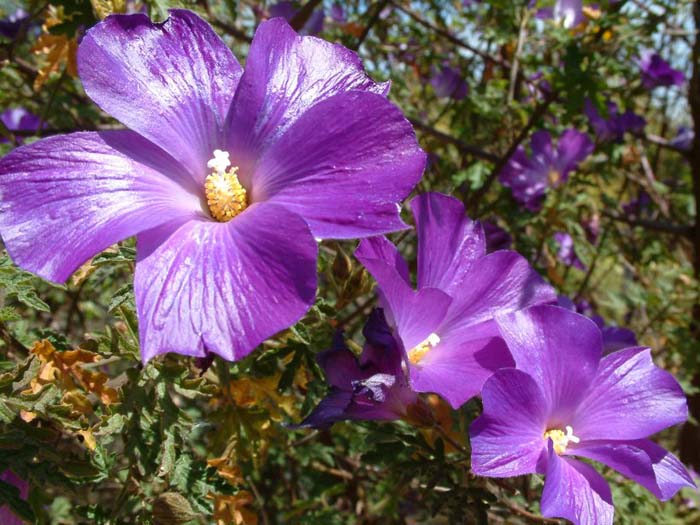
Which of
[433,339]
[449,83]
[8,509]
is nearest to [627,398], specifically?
[433,339]

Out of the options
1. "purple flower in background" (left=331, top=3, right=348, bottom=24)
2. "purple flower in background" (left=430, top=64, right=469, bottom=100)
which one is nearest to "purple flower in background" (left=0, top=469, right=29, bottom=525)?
"purple flower in background" (left=430, top=64, right=469, bottom=100)

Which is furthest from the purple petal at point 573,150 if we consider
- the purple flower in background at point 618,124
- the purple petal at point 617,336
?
the purple petal at point 617,336

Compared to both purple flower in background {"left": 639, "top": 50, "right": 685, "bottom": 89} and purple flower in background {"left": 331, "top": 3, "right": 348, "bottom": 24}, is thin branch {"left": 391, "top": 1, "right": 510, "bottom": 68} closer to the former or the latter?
purple flower in background {"left": 639, "top": 50, "right": 685, "bottom": 89}

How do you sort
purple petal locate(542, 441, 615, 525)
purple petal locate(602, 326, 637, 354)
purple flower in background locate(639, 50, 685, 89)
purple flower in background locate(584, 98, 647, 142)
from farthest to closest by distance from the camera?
1. purple flower in background locate(639, 50, 685, 89)
2. purple flower in background locate(584, 98, 647, 142)
3. purple petal locate(602, 326, 637, 354)
4. purple petal locate(542, 441, 615, 525)

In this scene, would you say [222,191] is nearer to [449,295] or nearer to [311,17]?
[449,295]

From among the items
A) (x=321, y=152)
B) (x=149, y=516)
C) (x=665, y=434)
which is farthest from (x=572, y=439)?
(x=665, y=434)

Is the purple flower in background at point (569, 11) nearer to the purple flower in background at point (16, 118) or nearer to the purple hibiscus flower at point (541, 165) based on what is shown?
the purple hibiscus flower at point (541, 165)
